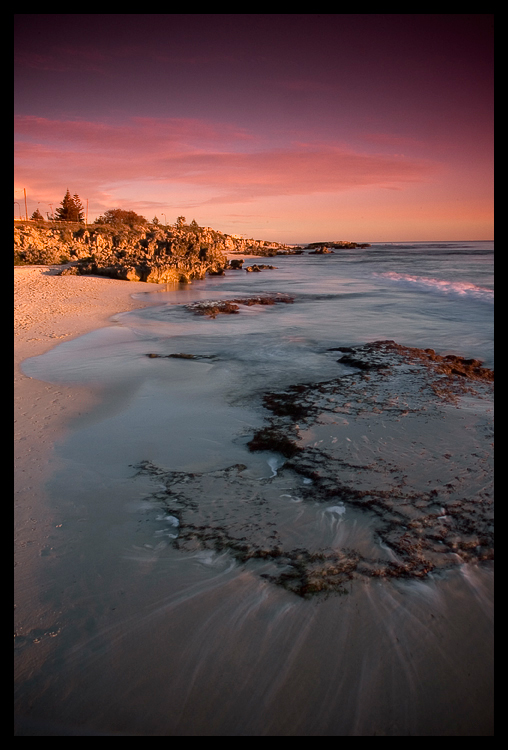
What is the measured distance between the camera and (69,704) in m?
1.97

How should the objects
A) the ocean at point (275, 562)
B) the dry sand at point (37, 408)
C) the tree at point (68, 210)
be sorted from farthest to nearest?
the tree at point (68, 210) < the dry sand at point (37, 408) < the ocean at point (275, 562)

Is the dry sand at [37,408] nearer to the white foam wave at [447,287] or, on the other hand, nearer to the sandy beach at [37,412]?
the sandy beach at [37,412]

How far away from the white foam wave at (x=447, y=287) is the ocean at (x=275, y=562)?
49.7 feet

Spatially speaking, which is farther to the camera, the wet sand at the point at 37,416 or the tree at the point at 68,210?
the tree at the point at 68,210

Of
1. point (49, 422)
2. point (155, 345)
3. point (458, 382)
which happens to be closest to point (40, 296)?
point (155, 345)

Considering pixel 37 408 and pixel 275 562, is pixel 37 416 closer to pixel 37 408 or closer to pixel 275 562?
pixel 37 408

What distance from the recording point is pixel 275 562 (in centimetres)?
270

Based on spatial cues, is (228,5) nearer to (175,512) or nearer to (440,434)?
(175,512)

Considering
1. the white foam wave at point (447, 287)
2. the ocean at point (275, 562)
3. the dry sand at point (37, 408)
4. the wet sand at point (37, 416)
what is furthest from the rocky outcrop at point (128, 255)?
the ocean at point (275, 562)

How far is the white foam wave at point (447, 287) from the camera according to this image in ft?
62.4

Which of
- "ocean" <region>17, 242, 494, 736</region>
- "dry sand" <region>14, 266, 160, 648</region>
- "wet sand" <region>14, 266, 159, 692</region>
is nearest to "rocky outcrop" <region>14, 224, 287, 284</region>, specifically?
"dry sand" <region>14, 266, 160, 648</region>

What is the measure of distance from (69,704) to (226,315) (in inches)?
456

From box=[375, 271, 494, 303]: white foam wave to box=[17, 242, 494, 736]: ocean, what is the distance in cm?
1516

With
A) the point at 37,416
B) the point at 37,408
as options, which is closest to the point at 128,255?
the point at 37,408
